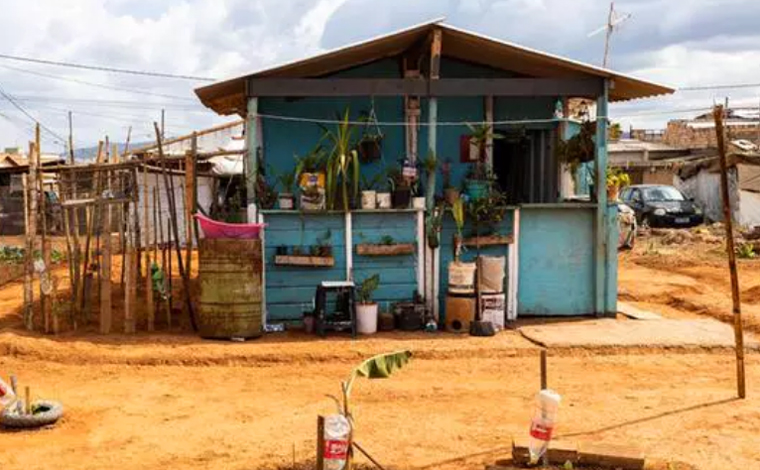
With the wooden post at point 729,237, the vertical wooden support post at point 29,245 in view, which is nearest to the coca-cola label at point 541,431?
the wooden post at point 729,237

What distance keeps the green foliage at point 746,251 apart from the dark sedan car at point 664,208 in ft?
15.9

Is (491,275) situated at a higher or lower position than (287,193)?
lower

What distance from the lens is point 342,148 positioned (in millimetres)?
10359

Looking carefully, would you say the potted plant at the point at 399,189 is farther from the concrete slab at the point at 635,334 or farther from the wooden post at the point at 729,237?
the wooden post at the point at 729,237

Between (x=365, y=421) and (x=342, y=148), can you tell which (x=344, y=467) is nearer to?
(x=365, y=421)

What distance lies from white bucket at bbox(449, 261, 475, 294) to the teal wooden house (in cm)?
38

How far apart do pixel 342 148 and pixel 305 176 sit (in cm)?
57

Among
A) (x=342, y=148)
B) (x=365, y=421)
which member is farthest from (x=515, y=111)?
(x=365, y=421)

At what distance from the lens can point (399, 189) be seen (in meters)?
10.7

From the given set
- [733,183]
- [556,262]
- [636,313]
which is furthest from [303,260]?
[733,183]

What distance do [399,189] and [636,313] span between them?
153 inches

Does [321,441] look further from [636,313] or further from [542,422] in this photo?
[636,313]

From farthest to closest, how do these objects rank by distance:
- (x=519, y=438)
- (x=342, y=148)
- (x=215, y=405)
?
1. (x=342, y=148)
2. (x=215, y=405)
3. (x=519, y=438)

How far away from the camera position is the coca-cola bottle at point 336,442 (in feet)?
15.2
